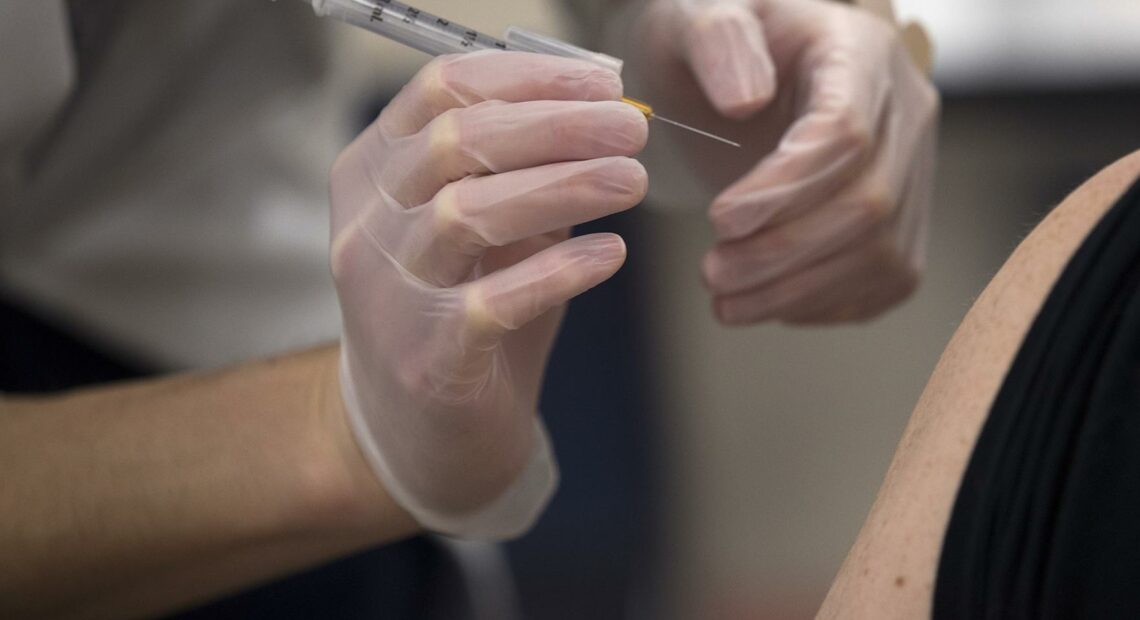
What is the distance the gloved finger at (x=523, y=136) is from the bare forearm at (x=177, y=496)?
0.31 m

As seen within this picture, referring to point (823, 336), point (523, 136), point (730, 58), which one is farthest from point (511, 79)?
point (823, 336)

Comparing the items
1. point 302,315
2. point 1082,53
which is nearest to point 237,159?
point 302,315

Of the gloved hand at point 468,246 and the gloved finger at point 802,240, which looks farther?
the gloved finger at point 802,240

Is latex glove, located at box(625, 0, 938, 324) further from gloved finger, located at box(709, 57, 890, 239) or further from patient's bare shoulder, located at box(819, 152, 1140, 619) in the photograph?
patient's bare shoulder, located at box(819, 152, 1140, 619)

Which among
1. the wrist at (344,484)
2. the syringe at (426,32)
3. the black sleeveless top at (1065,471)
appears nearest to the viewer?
the black sleeveless top at (1065,471)

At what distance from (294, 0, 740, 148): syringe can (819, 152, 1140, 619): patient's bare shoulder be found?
283 mm

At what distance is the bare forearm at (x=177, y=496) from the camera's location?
0.89 m

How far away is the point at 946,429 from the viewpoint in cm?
57

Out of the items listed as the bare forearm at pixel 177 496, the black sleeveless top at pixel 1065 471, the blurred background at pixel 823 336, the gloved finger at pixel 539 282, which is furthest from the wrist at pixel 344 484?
the blurred background at pixel 823 336

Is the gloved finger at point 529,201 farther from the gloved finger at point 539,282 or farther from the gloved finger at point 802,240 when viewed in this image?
the gloved finger at point 802,240

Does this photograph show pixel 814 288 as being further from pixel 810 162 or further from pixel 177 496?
pixel 177 496

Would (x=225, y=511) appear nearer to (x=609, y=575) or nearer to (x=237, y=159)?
(x=237, y=159)

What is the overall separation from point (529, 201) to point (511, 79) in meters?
0.09

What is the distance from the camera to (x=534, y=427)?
0.89 m
